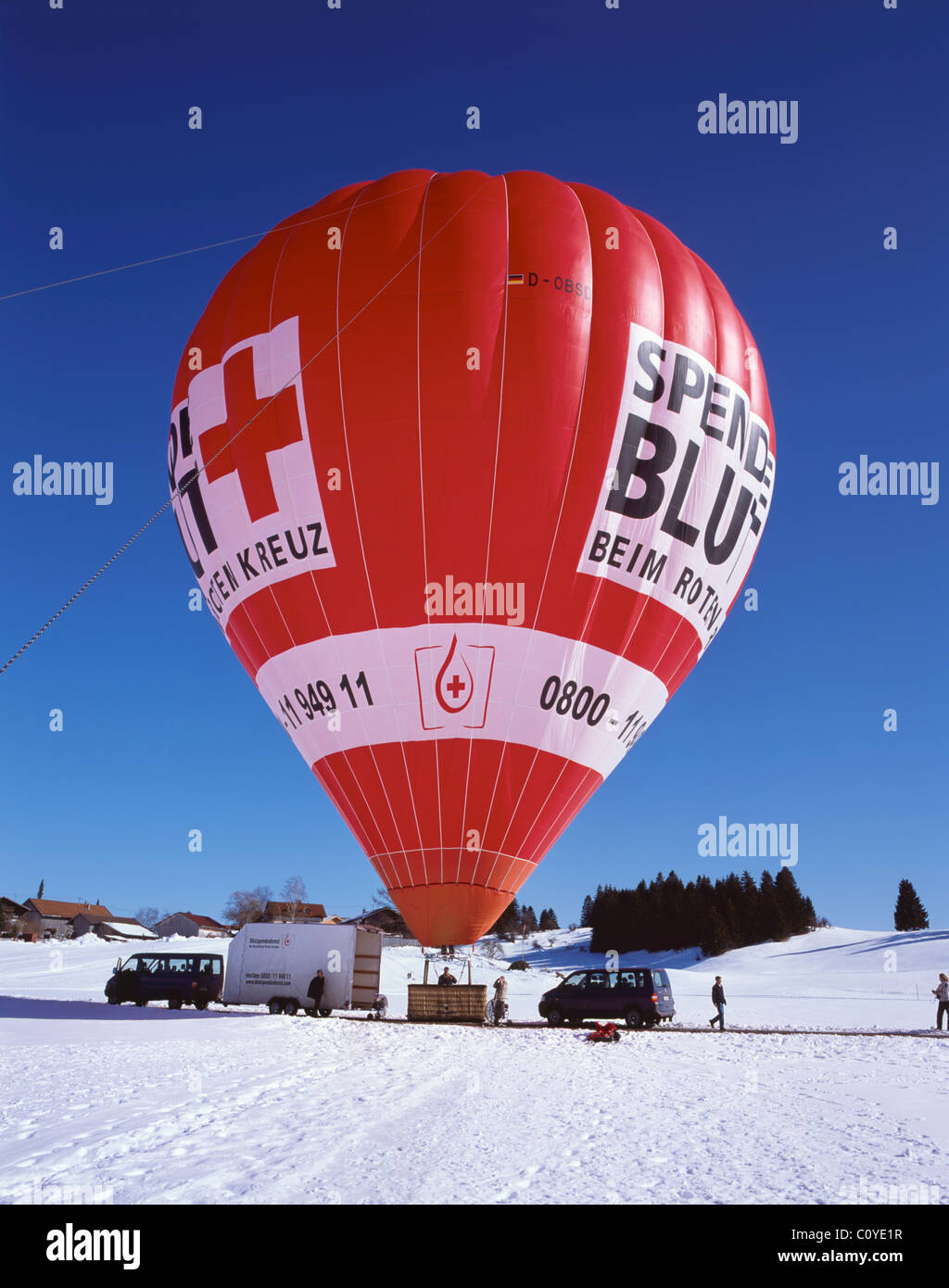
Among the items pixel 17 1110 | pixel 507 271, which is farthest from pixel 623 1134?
pixel 507 271

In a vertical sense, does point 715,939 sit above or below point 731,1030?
below

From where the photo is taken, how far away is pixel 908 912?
88688 millimetres

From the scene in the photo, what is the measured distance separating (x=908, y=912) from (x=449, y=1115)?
91308 millimetres

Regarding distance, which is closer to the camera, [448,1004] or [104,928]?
[448,1004]

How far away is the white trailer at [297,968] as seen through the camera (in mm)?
25016

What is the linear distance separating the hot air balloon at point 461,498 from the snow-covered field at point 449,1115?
4.74 metres

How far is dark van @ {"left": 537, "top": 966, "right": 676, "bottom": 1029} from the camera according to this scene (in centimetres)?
2377

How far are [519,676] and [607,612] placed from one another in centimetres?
221

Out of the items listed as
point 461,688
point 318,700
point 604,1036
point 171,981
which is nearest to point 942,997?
point 604,1036

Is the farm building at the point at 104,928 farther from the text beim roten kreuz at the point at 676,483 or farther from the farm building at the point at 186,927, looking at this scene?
the text beim roten kreuz at the point at 676,483

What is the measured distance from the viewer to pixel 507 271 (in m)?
19.0

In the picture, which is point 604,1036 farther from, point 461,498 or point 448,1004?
point 461,498

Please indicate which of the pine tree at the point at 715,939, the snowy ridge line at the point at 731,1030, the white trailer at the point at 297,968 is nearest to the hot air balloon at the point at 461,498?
→ the snowy ridge line at the point at 731,1030
